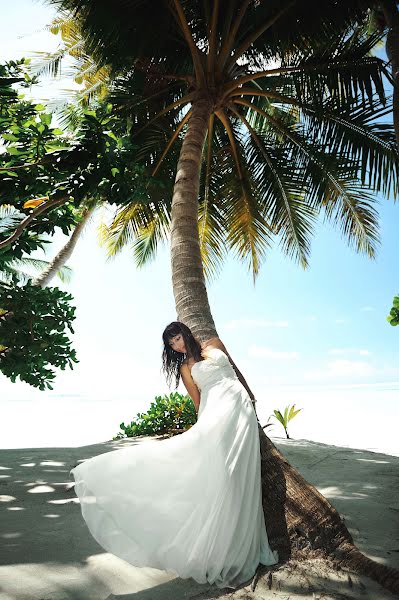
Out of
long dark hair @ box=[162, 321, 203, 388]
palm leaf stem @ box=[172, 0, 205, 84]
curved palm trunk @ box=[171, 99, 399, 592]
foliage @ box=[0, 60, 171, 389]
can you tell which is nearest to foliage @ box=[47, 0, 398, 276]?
palm leaf stem @ box=[172, 0, 205, 84]

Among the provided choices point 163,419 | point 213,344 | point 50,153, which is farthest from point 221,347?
point 163,419

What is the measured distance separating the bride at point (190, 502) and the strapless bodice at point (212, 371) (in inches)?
9.5

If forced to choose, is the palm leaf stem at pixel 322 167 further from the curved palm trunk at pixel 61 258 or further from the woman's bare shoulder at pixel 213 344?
the curved palm trunk at pixel 61 258

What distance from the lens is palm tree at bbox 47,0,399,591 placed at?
17.1ft

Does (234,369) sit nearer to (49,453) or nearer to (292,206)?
(49,453)

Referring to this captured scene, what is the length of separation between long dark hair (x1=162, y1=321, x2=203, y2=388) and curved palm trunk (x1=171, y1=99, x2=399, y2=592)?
84mm

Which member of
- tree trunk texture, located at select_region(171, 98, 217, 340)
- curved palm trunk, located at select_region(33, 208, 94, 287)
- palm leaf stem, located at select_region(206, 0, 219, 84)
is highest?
palm leaf stem, located at select_region(206, 0, 219, 84)

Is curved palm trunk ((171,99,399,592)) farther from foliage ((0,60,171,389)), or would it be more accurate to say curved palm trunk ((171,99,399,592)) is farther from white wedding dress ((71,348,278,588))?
foliage ((0,60,171,389))

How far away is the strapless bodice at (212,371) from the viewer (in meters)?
3.36

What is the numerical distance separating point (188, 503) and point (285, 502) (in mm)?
708

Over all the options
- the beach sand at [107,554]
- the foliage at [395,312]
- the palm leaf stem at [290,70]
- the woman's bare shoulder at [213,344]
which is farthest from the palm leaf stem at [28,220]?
the foliage at [395,312]

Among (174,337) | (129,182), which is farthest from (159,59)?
(174,337)

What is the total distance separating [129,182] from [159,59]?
3.63 meters

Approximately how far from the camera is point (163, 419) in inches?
331
